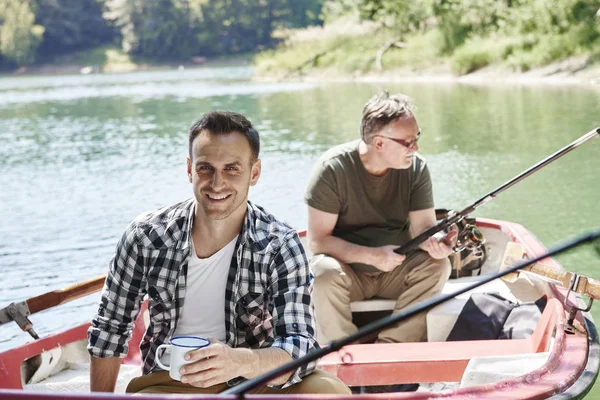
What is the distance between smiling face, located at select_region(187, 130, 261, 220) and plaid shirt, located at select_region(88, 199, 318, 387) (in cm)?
6

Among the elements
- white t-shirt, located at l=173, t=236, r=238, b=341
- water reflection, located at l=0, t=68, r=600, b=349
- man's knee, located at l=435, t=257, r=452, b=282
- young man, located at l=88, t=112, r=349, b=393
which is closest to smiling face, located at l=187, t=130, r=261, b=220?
young man, located at l=88, t=112, r=349, b=393

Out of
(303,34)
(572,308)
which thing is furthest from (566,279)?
(303,34)

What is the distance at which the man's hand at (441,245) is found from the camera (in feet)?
11.8

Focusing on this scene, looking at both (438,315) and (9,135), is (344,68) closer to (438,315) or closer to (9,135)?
(9,135)

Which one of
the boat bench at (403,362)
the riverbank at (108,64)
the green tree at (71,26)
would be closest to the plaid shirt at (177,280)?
the boat bench at (403,362)

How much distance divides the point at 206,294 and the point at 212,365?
36cm

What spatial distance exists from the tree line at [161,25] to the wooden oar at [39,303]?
59.5 meters

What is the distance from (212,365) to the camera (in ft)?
6.66

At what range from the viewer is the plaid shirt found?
233 cm

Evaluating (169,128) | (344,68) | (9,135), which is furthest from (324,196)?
(344,68)

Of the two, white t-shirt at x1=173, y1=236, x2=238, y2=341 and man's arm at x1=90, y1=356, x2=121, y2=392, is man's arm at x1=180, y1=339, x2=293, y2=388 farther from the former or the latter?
man's arm at x1=90, y1=356, x2=121, y2=392

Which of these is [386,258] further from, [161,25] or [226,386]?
[161,25]

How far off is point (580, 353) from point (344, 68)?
2785 centimetres

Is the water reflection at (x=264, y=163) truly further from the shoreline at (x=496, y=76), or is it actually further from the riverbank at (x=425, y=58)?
the riverbank at (x=425, y=58)
